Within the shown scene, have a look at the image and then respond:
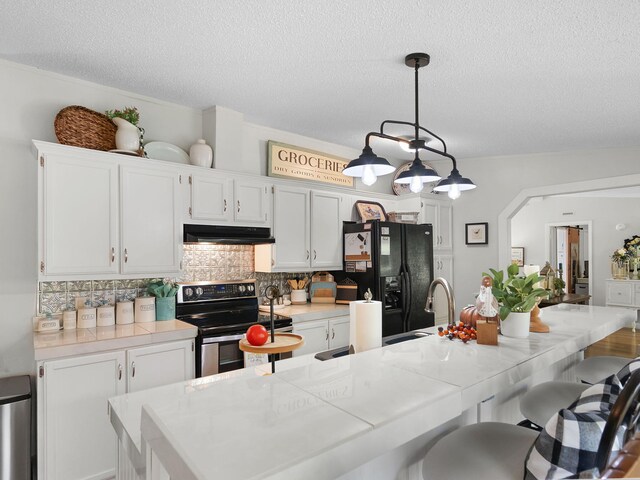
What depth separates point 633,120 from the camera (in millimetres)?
3412

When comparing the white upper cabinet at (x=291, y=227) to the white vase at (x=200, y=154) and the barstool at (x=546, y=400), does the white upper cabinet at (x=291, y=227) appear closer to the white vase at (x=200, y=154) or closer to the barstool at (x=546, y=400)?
the white vase at (x=200, y=154)

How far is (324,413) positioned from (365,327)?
0.87 m

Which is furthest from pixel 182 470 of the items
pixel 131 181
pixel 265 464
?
pixel 131 181

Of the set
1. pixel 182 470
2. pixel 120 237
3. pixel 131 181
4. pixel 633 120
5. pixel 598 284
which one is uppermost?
pixel 633 120

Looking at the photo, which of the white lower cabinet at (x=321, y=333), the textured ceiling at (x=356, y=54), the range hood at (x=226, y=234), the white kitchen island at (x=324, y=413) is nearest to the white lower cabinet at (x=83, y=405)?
the range hood at (x=226, y=234)

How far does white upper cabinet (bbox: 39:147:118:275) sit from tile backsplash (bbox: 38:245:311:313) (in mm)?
331

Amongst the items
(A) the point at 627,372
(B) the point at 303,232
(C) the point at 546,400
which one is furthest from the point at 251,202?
(A) the point at 627,372

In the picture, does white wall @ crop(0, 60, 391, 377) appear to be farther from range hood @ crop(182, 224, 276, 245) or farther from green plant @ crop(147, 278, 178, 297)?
range hood @ crop(182, 224, 276, 245)

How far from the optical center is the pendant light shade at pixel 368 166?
2.13 m

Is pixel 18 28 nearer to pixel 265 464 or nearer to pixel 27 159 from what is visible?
pixel 27 159

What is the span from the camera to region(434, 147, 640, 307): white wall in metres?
4.31

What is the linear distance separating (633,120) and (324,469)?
4061 millimetres

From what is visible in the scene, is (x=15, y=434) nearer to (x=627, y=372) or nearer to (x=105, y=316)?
(x=105, y=316)

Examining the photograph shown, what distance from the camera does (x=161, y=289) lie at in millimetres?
3084
